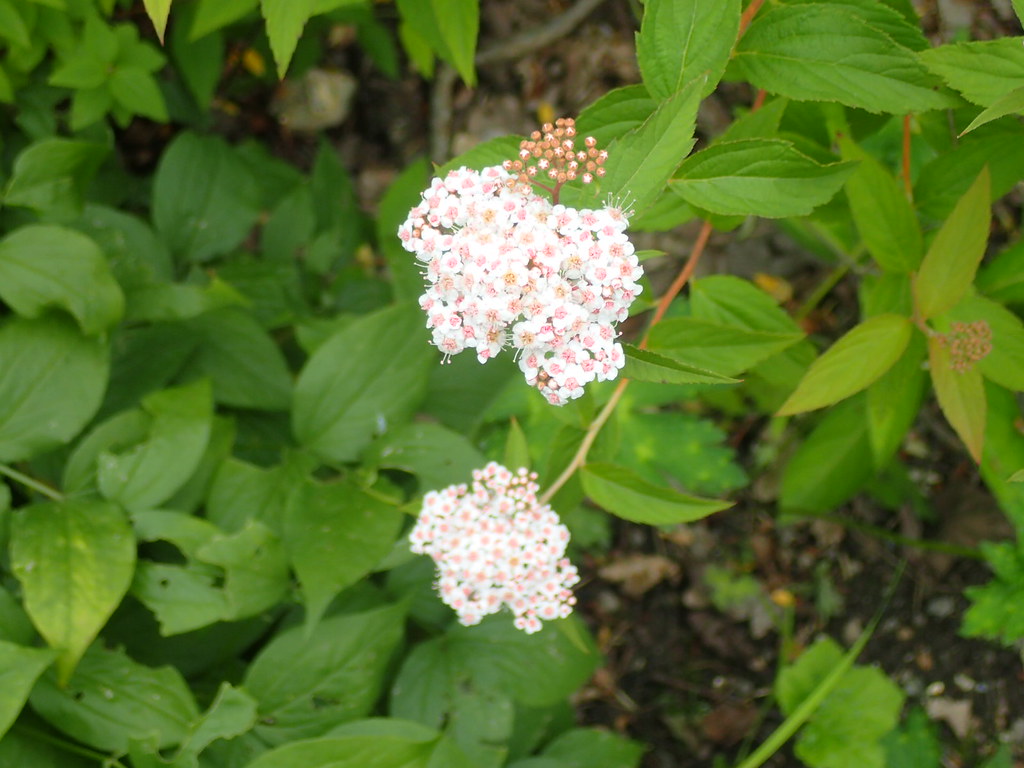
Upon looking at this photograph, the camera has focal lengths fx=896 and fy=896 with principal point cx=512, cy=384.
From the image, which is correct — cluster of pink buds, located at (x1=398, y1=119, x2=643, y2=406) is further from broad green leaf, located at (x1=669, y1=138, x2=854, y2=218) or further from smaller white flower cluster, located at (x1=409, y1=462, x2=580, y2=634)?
smaller white flower cluster, located at (x1=409, y1=462, x2=580, y2=634)

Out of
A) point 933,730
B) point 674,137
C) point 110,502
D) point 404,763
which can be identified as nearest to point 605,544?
point 933,730

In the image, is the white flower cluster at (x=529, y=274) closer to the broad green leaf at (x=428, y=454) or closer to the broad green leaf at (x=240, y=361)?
the broad green leaf at (x=428, y=454)

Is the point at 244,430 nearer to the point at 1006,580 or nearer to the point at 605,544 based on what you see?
the point at 605,544

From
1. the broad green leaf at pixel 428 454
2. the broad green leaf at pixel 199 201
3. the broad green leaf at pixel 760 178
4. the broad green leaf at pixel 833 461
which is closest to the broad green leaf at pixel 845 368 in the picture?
the broad green leaf at pixel 760 178

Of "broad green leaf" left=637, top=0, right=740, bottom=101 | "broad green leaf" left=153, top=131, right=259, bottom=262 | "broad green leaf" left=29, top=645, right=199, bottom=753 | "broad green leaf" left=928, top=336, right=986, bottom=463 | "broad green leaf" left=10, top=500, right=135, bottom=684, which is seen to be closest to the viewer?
"broad green leaf" left=637, top=0, right=740, bottom=101

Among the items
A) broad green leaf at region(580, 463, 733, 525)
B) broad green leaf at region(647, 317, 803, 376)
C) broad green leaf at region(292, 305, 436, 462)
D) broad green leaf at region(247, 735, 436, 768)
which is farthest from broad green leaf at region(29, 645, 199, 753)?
broad green leaf at region(647, 317, 803, 376)

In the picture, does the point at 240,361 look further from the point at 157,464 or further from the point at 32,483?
the point at 32,483
